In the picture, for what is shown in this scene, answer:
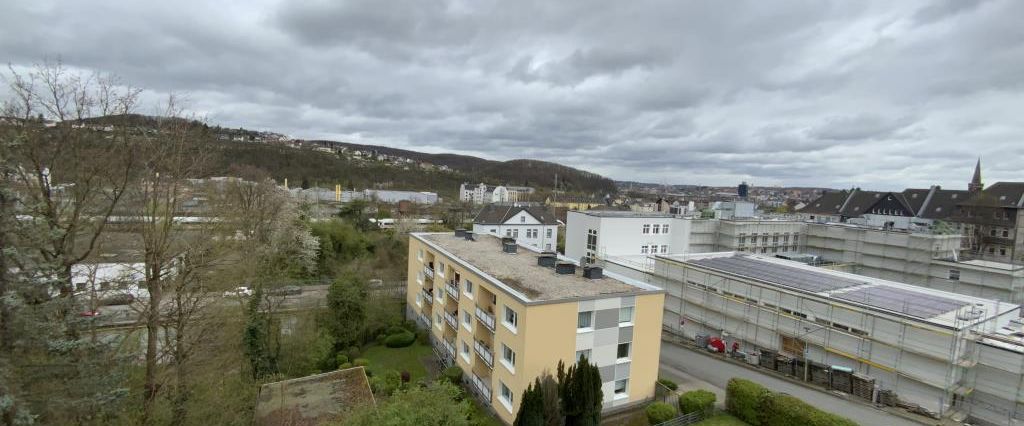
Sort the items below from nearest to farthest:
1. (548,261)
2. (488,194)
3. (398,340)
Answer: (548,261) → (398,340) → (488,194)

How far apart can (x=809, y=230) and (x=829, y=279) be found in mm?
22284

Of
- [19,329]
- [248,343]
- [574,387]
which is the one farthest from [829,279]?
[19,329]

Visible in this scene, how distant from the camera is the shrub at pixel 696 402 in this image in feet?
62.4

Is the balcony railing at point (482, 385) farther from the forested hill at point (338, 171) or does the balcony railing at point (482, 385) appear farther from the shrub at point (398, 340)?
the forested hill at point (338, 171)

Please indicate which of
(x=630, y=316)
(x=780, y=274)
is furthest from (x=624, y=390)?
(x=780, y=274)

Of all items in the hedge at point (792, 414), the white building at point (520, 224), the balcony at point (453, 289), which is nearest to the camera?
the hedge at point (792, 414)

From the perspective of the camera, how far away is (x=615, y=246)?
3875 centimetres

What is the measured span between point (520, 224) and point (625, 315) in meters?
34.8

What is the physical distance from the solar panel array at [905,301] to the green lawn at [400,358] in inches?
837

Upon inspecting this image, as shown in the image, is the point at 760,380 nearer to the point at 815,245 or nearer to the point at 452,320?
the point at 452,320

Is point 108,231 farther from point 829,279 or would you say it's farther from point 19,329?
point 829,279

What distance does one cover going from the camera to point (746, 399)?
19.0 meters

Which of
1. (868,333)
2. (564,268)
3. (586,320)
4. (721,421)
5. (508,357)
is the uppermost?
(564,268)

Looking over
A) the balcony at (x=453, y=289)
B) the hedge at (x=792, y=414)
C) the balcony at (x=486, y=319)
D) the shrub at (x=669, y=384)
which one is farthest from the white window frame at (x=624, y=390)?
the balcony at (x=453, y=289)
